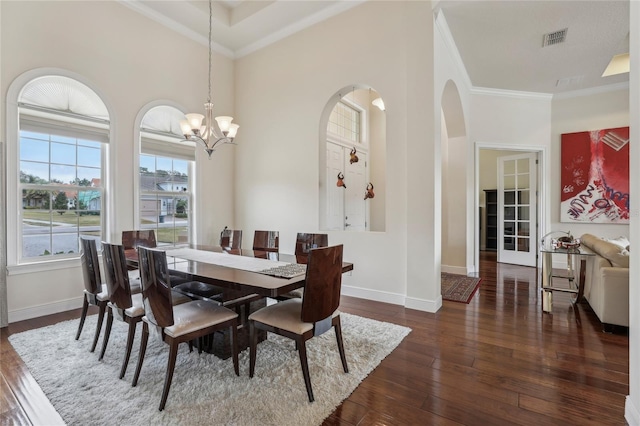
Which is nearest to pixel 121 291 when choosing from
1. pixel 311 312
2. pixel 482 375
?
pixel 311 312

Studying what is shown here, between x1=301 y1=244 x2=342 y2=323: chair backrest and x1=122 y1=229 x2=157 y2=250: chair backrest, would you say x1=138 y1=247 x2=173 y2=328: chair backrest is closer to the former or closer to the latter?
x1=301 y1=244 x2=342 y2=323: chair backrest

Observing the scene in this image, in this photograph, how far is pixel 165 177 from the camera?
4.61 m

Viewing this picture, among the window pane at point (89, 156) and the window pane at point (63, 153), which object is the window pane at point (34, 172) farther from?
the window pane at point (89, 156)

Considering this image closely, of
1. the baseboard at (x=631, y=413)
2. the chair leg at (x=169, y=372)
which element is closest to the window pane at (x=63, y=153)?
the chair leg at (x=169, y=372)

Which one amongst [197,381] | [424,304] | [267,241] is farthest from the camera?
[267,241]

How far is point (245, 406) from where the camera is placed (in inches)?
70.9

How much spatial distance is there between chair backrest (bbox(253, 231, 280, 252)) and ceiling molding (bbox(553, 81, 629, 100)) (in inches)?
240

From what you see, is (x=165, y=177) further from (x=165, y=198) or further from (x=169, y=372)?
(x=169, y=372)

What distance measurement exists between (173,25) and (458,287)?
5.79 meters

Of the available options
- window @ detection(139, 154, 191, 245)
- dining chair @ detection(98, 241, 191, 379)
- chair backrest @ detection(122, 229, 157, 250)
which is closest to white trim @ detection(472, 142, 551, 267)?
window @ detection(139, 154, 191, 245)

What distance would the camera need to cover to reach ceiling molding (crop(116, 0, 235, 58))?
4082 millimetres

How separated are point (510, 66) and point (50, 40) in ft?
20.5

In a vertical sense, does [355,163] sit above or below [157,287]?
above

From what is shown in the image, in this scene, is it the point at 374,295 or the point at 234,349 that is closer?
the point at 234,349
